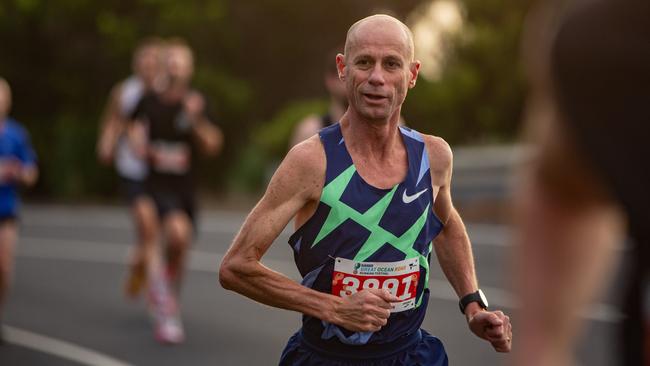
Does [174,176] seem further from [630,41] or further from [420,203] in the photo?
[630,41]

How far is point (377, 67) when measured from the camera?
3.56m

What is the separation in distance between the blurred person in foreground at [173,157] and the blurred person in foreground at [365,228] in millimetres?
5833

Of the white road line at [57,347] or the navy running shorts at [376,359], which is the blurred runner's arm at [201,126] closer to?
the white road line at [57,347]

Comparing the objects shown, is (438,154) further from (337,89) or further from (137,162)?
(137,162)

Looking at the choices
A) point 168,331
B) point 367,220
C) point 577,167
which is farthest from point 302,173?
point 168,331

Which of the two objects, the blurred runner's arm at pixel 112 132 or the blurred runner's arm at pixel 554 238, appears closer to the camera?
the blurred runner's arm at pixel 554 238

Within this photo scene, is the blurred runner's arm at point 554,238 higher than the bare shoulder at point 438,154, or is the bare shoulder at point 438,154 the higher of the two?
the bare shoulder at point 438,154

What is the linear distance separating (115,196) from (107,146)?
19.9 meters

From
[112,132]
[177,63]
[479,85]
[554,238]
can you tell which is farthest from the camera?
[479,85]

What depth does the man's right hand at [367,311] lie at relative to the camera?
11.7 ft

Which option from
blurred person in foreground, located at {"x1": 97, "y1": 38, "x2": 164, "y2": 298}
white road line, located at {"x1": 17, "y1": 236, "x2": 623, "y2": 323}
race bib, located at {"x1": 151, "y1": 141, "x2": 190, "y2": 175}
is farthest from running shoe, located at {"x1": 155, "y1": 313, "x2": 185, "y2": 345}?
white road line, located at {"x1": 17, "y1": 236, "x2": 623, "y2": 323}

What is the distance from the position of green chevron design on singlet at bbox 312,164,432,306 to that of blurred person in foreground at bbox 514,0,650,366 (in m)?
2.07

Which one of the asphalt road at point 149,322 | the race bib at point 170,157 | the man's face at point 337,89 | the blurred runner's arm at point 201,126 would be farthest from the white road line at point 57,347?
the man's face at point 337,89

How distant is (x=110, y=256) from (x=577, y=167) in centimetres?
1561
